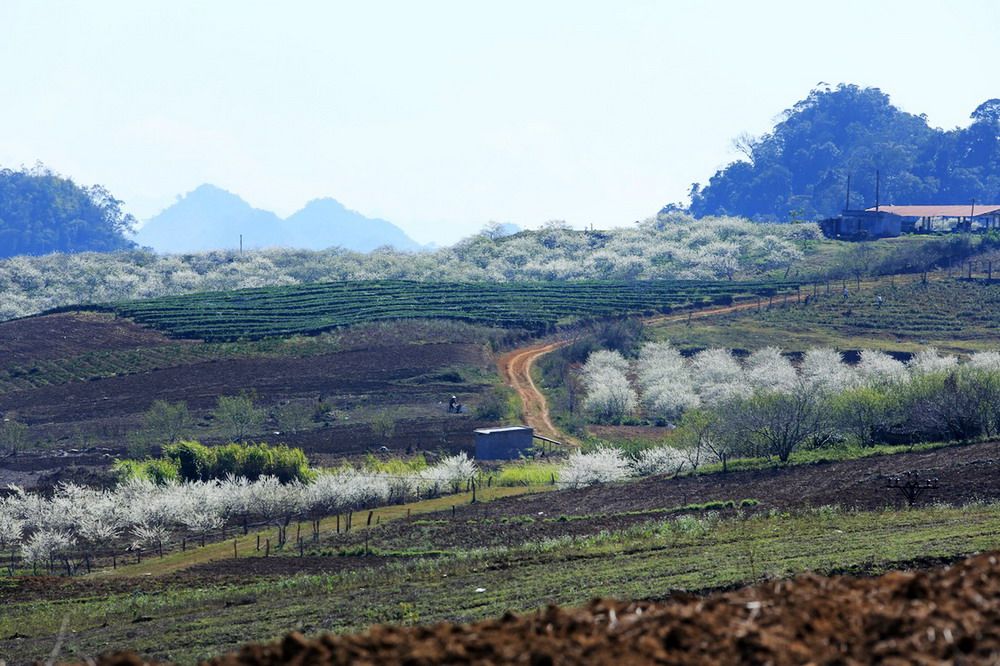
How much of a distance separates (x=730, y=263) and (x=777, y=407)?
230 feet

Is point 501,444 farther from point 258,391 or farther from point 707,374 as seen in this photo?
point 258,391

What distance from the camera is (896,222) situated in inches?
5007

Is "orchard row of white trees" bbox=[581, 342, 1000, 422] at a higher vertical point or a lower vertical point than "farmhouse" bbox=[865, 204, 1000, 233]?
lower

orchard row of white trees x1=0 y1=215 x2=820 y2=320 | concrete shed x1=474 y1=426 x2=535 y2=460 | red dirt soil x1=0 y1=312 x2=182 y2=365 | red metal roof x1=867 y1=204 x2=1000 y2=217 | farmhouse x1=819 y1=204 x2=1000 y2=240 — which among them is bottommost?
concrete shed x1=474 y1=426 x2=535 y2=460

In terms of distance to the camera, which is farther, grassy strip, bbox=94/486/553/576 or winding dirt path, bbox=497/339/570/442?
winding dirt path, bbox=497/339/570/442

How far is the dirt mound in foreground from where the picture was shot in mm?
10703

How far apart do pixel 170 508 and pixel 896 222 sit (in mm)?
97425

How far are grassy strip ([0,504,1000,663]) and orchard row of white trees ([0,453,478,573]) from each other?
31.8 feet

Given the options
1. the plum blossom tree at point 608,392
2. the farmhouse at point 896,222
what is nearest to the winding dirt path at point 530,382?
the plum blossom tree at point 608,392

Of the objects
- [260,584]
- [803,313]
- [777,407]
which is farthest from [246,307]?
[260,584]

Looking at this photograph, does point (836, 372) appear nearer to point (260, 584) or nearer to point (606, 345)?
point (606, 345)

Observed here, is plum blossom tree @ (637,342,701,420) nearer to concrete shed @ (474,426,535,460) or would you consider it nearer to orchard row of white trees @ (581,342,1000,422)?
orchard row of white trees @ (581,342,1000,422)

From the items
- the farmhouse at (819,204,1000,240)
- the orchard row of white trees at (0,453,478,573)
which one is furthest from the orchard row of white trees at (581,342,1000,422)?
the farmhouse at (819,204,1000,240)

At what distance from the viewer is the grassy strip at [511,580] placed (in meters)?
21.6
